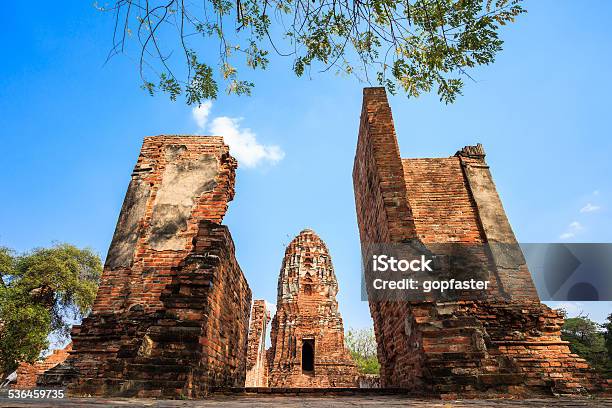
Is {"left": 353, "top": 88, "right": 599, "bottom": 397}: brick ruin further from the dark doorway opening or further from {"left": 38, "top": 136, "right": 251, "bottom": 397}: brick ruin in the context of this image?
the dark doorway opening

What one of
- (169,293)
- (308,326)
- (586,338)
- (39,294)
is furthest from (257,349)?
(586,338)

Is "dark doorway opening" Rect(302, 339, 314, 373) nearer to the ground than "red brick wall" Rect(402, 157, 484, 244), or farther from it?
nearer to the ground

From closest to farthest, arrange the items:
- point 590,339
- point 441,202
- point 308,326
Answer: point 441,202, point 308,326, point 590,339

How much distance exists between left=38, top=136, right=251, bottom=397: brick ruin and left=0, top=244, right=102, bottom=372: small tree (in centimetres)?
1226

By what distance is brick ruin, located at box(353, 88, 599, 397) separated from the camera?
3.95 metres

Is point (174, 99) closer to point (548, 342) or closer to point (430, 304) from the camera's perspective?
point (430, 304)

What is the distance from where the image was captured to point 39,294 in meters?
18.6

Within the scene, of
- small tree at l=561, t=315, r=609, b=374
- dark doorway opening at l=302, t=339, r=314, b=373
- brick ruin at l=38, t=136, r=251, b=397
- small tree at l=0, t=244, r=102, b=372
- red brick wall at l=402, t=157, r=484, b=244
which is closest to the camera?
brick ruin at l=38, t=136, r=251, b=397

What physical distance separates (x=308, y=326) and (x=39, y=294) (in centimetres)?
1418

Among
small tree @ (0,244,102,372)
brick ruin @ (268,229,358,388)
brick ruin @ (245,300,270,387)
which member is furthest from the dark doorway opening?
small tree @ (0,244,102,372)

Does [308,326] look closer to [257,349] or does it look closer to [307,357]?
[307,357]

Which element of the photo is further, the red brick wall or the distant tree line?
the distant tree line

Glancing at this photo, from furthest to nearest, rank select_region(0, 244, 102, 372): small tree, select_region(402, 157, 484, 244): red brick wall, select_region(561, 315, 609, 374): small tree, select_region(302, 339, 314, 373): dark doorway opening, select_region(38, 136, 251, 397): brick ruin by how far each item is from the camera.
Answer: select_region(561, 315, 609, 374): small tree → select_region(302, 339, 314, 373): dark doorway opening → select_region(0, 244, 102, 372): small tree → select_region(402, 157, 484, 244): red brick wall → select_region(38, 136, 251, 397): brick ruin

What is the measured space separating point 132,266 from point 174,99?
381 centimetres
